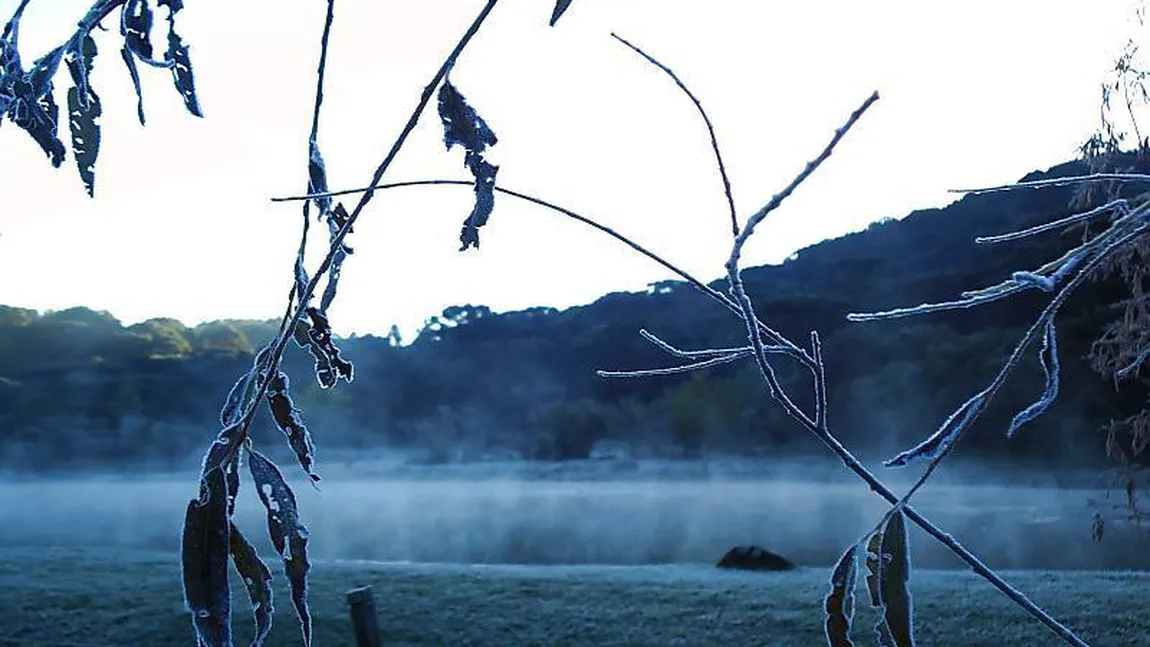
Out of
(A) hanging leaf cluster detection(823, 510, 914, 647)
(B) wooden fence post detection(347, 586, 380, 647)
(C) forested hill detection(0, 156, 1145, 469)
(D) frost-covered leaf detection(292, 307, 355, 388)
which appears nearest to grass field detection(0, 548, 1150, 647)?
(B) wooden fence post detection(347, 586, 380, 647)

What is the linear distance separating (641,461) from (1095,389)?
4.16 m

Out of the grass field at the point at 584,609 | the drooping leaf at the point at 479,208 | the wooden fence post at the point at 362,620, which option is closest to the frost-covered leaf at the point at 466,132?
the drooping leaf at the point at 479,208

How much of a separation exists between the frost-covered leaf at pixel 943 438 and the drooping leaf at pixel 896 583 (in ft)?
0.05

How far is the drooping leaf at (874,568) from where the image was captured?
27 cm

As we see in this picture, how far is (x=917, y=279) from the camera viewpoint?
8.02 m

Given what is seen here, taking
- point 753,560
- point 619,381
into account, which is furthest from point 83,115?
point 619,381

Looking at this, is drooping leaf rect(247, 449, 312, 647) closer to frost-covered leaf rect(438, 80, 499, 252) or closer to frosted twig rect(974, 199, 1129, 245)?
frost-covered leaf rect(438, 80, 499, 252)

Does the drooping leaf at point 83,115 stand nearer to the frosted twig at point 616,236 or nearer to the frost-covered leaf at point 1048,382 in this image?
the frosted twig at point 616,236

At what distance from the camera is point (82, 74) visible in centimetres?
37

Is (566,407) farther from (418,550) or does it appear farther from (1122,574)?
(1122,574)

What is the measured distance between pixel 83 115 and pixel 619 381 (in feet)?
33.1

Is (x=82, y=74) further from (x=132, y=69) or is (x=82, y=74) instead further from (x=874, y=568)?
(x=874, y=568)

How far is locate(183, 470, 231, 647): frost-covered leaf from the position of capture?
0.25m

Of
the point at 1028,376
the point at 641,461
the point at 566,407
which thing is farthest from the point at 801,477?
the point at 1028,376
